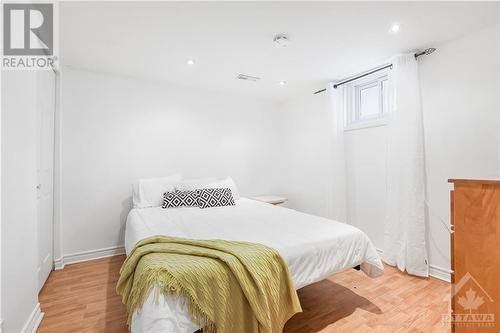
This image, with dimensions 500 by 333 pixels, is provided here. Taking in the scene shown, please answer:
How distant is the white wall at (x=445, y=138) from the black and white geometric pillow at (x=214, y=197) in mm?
1435

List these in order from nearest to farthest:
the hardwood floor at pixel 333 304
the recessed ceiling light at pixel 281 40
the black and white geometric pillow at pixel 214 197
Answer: the hardwood floor at pixel 333 304, the recessed ceiling light at pixel 281 40, the black and white geometric pillow at pixel 214 197

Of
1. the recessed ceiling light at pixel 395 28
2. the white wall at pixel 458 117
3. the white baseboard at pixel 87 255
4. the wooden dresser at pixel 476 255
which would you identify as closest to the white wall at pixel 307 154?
the white wall at pixel 458 117

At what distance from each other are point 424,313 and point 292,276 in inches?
45.8

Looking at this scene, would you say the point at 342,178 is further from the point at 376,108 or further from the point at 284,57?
the point at 284,57

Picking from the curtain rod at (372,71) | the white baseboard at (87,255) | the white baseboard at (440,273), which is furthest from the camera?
the white baseboard at (87,255)

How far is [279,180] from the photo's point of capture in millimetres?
4492

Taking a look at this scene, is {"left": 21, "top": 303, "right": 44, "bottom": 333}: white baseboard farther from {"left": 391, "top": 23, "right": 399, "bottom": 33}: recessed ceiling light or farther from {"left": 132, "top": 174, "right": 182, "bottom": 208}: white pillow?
{"left": 391, "top": 23, "right": 399, "bottom": 33}: recessed ceiling light

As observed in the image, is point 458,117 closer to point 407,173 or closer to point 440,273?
point 407,173

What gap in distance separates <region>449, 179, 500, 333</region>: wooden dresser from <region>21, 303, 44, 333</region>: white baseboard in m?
2.63

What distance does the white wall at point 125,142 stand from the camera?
2885 mm

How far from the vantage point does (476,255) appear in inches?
48.8

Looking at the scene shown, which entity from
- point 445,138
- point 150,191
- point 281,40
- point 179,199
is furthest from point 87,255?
point 445,138
